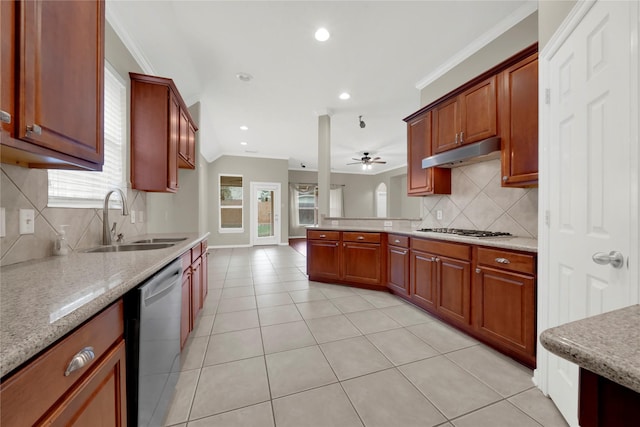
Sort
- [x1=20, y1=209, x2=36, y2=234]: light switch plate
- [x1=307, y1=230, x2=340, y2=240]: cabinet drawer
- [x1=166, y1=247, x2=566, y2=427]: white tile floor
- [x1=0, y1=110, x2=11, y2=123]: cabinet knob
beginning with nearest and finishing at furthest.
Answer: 1. [x1=0, y1=110, x2=11, y2=123]: cabinet knob
2. [x1=20, y1=209, x2=36, y2=234]: light switch plate
3. [x1=166, y1=247, x2=566, y2=427]: white tile floor
4. [x1=307, y1=230, x2=340, y2=240]: cabinet drawer

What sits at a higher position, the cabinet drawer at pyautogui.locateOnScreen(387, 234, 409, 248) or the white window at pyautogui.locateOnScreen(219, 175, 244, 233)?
the white window at pyautogui.locateOnScreen(219, 175, 244, 233)

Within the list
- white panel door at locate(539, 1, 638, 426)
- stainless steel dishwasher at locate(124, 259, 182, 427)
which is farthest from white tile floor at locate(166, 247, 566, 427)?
white panel door at locate(539, 1, 638, 426)

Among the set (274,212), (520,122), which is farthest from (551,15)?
(274,212)

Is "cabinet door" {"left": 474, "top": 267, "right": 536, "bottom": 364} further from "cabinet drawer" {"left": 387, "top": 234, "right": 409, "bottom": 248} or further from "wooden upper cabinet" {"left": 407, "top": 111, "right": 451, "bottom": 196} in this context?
"wooden upper cabinet" {"left": 407, "top": 111, "right": 451, "bottom": 196}

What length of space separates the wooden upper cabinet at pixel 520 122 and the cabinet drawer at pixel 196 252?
2.78 m

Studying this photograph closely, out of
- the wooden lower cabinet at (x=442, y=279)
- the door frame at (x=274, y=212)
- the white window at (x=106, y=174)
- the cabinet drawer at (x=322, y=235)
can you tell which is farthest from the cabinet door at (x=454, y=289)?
the door frame at (x=274, y=212)

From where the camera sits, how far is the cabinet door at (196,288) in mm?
2156

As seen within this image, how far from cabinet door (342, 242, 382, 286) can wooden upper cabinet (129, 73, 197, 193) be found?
7.73 ft

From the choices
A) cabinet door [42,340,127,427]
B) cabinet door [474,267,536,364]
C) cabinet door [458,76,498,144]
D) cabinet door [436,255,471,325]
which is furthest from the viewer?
cabinet door [458,76,498,144]

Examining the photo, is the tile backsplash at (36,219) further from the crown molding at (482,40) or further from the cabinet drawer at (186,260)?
the crown molding at (482,40)

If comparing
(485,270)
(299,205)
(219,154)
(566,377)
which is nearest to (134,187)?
(485,270)

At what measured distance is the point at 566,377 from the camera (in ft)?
4.34

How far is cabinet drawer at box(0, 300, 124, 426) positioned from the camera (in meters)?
0.47

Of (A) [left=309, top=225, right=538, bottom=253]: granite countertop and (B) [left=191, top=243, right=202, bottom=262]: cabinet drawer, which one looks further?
(B) [left=191, top=243, right=202, bottom=262]: cabinet drawer
